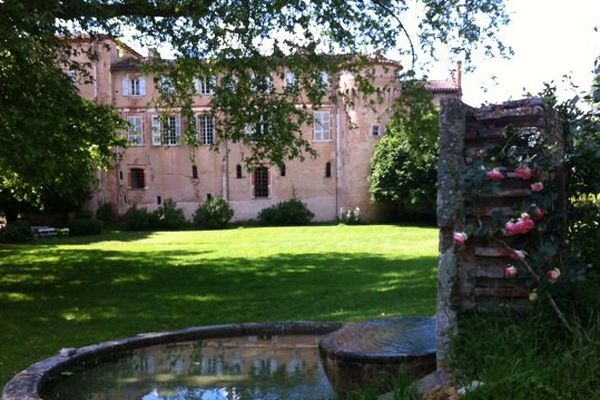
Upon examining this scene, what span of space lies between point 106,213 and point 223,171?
8.07 meters

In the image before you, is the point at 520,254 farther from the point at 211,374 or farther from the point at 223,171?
the point at 223,171

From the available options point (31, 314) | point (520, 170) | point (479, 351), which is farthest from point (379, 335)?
point (31, 314)

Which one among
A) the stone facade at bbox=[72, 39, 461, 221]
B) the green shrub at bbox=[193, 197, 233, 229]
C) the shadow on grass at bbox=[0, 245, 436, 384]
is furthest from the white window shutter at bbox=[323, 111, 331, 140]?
the shadow on grass at bbox=[0, 245, 436, 384]

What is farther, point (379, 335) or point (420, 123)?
point (420, 123)

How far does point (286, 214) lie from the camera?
40781mm

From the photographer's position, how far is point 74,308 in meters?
11.5

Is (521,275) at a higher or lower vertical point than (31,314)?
higher

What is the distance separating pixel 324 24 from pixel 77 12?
533cm

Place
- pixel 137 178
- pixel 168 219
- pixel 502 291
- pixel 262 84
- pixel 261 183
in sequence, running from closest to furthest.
→ 1. pixel 502 291
2. pixel 262 84
3. pixel 168 219
4. pixel 261 183
5. pixel 137 178

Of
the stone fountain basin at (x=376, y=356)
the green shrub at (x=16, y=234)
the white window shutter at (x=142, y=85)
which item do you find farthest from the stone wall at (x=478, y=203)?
the white window shutter at (x=142, y=85)

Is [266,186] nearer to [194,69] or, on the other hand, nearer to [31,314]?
[194,69]

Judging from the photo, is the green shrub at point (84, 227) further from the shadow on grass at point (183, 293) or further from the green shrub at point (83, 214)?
the shadow on grass at point (183, 293)

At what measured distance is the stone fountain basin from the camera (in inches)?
179

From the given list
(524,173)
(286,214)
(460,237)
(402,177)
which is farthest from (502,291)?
(286,214)
